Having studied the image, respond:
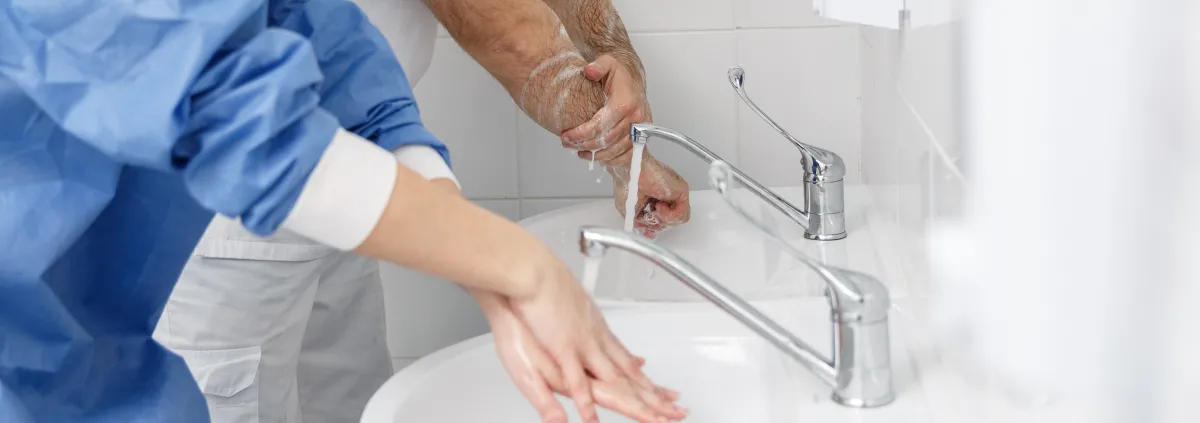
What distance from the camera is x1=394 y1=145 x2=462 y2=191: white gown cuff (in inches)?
31.2

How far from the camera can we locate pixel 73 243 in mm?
712

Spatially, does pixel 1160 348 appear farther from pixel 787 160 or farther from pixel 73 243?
pixel 787 160

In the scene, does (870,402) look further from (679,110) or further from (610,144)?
(679,110)

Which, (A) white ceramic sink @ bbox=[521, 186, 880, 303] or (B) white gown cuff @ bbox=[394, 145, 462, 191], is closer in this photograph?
(B) white gown cuff @ bbox=[394, 145, 462, 191]

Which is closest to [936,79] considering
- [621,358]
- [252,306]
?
[621,358]

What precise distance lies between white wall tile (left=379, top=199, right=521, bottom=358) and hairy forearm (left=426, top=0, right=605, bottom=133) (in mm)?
542

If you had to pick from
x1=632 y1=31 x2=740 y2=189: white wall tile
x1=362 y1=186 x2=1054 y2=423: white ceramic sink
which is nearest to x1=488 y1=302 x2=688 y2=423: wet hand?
x1=362 y1=186 x2=1054 y2=423: white ceramic sink

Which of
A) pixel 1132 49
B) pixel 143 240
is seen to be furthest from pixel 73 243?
pixel 1132 49

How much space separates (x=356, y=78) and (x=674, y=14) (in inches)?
32.2

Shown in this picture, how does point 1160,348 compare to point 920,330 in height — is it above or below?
above

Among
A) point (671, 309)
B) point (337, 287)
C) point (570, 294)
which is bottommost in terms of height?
point (337, 287)

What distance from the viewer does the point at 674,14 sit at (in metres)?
1.57

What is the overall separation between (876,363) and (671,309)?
0.29 metres

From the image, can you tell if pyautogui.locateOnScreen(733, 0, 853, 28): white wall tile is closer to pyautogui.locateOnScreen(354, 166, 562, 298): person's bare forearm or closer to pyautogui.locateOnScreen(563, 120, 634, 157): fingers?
pyautogui.locateOnScreen(563, 120, 634, 157): fingers
